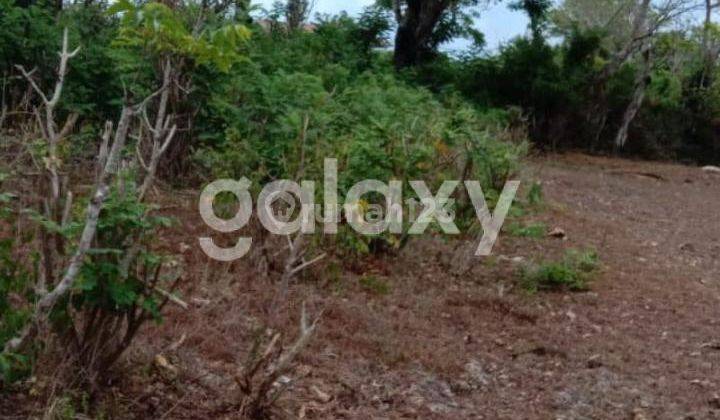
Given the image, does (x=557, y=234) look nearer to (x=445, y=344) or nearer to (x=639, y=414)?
(x=445, y=344)

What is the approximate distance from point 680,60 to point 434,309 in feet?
59.1

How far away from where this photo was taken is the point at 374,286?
14.5 feet

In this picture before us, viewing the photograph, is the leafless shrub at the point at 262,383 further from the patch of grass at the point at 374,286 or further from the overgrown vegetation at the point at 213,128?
the patch of grass at the point at 374,286

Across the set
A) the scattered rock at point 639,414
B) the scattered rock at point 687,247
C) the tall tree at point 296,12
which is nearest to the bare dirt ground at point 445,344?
the scattered rock at point 639,414

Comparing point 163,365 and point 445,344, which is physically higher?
point 163,365

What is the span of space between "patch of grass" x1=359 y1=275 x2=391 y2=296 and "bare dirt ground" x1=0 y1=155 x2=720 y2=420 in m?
0.03

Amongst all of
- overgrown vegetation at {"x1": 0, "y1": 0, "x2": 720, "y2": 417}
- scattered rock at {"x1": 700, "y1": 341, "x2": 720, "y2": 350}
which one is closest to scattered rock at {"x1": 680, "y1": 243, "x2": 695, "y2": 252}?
overgrown vegetation at {"x1": 0, "y1": 0, "x2": 720, "y2": 417}

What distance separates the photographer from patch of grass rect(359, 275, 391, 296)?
4402mm

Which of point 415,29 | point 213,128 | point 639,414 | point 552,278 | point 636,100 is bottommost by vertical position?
point 639,414

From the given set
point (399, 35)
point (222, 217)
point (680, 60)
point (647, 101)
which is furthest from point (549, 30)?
point (222, 217)

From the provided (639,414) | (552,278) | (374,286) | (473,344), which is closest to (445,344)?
(473,344)

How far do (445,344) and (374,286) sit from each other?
0.68 m

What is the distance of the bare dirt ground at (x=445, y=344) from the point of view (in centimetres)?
305

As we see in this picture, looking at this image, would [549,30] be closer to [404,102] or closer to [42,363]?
[404,102]
